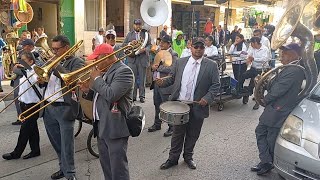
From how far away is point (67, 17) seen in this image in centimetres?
1419

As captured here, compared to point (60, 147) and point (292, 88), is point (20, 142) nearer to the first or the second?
point (60, 147)

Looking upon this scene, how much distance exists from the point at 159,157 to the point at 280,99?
1.95m

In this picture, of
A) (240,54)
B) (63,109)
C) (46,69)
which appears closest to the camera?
(46,69)

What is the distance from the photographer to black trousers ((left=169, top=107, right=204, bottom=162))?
444 cm

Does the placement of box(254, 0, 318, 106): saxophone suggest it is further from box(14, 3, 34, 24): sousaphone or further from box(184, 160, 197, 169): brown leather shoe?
box(14, 3, 34, 24): sousaphone

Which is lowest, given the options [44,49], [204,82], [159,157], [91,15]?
[159,157]

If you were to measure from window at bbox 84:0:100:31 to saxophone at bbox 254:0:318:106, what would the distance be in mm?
12074

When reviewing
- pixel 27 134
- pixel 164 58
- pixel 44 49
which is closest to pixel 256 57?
pixel 164 58

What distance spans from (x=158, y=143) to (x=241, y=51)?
4629 millimetres

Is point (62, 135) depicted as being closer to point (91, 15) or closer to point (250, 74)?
point (250, 74)

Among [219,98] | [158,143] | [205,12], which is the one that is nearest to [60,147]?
[158,143]

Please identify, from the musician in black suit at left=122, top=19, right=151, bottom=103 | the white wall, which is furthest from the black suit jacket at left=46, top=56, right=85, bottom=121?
the white wall

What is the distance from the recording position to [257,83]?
14.2ft

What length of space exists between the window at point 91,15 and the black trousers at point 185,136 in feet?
38.9
